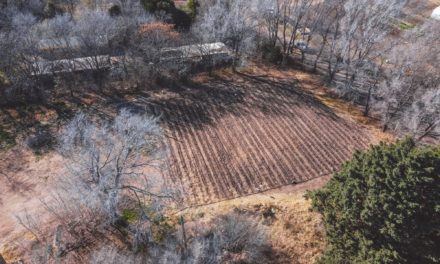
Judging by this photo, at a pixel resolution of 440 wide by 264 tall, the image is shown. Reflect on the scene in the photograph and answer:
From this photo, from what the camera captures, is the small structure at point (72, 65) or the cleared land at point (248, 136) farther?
the small structure at point (72, 65)

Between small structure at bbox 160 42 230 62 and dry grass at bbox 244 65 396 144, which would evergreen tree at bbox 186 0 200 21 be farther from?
dry grass at bbox 244 65 396 144

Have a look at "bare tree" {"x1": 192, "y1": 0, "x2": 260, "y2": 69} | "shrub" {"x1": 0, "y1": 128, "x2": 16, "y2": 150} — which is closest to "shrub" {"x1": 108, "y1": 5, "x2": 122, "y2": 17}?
"bare tree" {"x1": 192, "y1": 0, "x2": 260, "y2": 69}

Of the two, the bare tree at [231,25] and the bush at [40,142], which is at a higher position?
the bare tree at [231,25]

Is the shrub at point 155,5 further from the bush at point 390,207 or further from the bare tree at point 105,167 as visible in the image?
the bush at point 390,207

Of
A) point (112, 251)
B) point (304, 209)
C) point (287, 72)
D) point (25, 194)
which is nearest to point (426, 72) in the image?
point (287, 72)

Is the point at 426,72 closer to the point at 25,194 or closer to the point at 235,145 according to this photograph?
the point at 235,145

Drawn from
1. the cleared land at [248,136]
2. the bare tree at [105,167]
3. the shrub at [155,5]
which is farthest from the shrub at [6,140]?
the shrub at [155,5]

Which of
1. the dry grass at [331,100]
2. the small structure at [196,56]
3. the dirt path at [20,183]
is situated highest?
the small structure at [196,56]

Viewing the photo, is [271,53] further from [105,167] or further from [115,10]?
[105,167]
